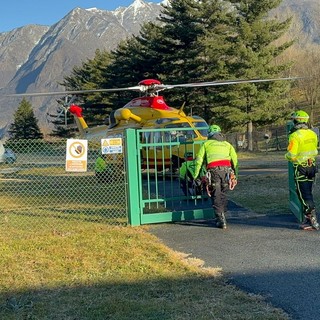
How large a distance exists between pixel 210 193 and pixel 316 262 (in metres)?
2.71

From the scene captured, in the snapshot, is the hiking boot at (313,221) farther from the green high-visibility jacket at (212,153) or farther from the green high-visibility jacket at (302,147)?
the green high-visibility jacket at (212,153)

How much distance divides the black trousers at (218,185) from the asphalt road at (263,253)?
1.39 ft

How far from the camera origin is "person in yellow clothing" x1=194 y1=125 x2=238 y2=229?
855 cm

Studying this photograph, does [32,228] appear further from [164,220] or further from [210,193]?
[210,193]

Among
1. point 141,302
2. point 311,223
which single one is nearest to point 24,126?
point 311,223

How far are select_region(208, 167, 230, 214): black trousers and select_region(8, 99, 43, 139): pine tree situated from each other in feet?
194

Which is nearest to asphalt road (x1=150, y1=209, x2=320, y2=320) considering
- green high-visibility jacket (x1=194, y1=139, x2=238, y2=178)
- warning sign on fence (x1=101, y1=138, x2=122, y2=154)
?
green high-visibility jacket (x1=194, y1=139, x2=238, y2=178)

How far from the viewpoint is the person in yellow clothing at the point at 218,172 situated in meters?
8.55

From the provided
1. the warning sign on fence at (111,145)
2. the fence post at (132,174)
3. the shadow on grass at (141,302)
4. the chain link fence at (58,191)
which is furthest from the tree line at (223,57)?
the shadow on grass at (141,302)

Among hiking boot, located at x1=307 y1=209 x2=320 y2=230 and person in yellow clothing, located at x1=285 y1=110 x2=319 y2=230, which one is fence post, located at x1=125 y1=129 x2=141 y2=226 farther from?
hiking boot, located at x1=307 y1=209 x2=320 y2=230

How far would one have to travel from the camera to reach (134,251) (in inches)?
279

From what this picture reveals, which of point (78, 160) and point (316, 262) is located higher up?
point (78, 160)

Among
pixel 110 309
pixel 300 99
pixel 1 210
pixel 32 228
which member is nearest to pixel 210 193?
pixel 32 228

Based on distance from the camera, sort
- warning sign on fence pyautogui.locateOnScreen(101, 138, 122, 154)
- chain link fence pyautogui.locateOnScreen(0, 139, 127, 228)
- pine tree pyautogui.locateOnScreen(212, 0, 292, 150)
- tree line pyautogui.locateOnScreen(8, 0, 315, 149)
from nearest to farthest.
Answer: warning sign on fence pyautogui.locateOnScreen(101, 138, 122, 154) → chain link fence pyautogui.locateOnScreen(0, 139, 127, 228) → pine tree pyautogui.locateOnScreen(212, 0, 292, 150) → tree line pyautogui.locateOnScreen(8, 0, 315, 149)
